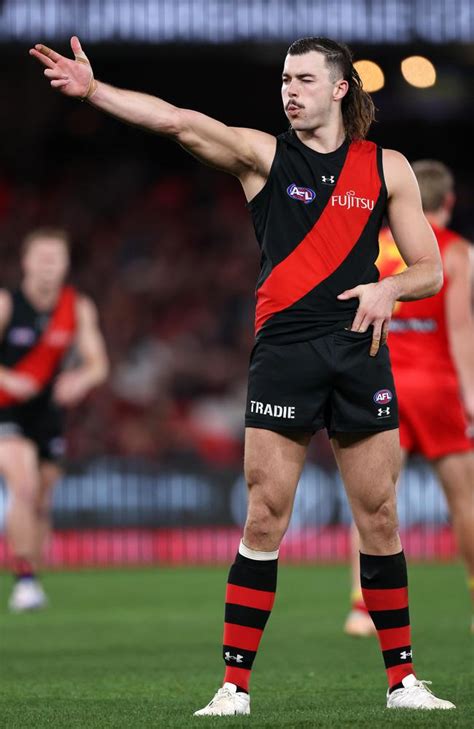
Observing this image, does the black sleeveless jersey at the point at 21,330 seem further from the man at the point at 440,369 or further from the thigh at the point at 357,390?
the thigh at the point at 357,390

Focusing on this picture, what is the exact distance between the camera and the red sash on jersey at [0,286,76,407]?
11.5m

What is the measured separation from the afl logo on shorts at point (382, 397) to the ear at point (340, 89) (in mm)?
1103

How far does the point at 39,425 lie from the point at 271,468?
628cm

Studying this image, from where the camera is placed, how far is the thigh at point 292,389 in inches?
209

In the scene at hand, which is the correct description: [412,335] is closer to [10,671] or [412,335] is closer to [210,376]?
[10,671]

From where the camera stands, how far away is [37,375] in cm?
1152

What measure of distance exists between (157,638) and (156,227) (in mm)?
13613

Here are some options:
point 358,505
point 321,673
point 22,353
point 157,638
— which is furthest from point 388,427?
point 22,353

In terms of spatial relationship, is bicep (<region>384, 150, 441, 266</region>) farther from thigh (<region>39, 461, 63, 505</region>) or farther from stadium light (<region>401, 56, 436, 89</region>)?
stadium light (<region>401, 56, 436, 89</region>)

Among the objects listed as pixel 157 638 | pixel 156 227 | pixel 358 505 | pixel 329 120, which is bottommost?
pixel 157 638

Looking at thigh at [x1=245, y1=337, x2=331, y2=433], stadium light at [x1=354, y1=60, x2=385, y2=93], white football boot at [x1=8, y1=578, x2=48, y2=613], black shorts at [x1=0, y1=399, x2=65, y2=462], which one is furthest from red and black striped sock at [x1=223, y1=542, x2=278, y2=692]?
stadium light at [x1=354, y1=60, x2=385, y2=93]

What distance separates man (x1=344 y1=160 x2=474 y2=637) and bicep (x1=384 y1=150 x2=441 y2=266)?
2643mm

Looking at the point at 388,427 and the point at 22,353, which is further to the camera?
the point at 22,353

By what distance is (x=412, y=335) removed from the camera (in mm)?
8352
